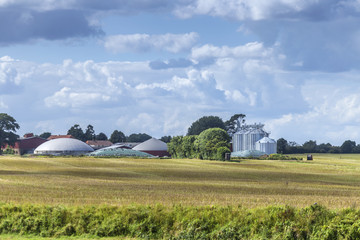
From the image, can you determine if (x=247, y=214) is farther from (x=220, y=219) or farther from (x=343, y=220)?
(x=343, y=220)

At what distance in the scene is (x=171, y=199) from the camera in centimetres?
3622

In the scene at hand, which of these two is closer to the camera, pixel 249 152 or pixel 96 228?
pixel 96 228

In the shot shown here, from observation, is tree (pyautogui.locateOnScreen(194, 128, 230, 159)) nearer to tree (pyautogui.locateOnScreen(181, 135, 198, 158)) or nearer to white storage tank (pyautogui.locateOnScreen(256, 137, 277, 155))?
tree (pyautogui.locateOnScreen(181, 135, 198, 158))

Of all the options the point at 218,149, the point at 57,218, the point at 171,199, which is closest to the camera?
the point at 57,218

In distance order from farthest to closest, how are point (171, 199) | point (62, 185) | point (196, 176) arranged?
point (196, 176), point (62, 185), point (171, 199)

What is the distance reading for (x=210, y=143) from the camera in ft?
511

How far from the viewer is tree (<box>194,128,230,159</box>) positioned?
6019 inches

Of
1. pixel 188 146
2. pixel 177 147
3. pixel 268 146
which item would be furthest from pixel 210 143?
pixel 268 146

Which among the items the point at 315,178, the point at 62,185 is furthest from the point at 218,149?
the point at 62,185

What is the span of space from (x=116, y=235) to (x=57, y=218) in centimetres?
312

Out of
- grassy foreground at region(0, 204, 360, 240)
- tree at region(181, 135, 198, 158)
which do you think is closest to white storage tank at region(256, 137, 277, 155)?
tree at region(181, 135, 198, 158)

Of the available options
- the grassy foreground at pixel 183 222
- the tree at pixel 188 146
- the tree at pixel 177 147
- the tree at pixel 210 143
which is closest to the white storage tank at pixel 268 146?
the tree at pixel 177 147

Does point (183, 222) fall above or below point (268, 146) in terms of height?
below

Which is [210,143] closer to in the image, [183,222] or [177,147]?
[177,147]
